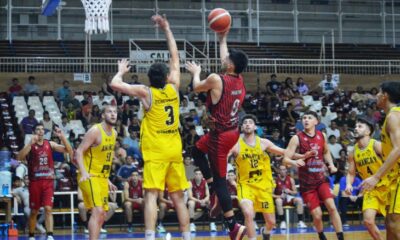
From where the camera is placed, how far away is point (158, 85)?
11164mm

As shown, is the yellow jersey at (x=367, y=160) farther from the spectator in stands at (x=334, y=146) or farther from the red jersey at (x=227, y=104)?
the spectator in stands at (x=334, y=146)

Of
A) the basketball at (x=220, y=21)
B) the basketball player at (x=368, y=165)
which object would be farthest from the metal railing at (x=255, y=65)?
the basketball at (x=220, y=21)

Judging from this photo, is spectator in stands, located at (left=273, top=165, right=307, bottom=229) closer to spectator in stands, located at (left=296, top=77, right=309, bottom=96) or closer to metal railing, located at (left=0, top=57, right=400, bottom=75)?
spectator in stands, located at (left=296, top=77, right=309, bottom=96)

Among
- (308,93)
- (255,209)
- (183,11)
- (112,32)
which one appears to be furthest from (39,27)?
(255,209)

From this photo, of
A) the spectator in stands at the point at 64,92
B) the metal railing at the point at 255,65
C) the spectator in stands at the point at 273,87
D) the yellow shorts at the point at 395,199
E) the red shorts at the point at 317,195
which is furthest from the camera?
the metal railing at the point at 255,65

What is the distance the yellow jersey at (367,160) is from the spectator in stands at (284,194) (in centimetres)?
823

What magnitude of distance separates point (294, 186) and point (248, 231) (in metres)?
8.78

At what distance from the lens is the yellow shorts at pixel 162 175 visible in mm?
11094

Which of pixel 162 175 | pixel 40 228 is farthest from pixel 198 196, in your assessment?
pixel 162 175

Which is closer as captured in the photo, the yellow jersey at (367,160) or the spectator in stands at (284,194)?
the yellow jersey at (367,160)

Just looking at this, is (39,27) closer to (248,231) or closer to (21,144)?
(21,144)

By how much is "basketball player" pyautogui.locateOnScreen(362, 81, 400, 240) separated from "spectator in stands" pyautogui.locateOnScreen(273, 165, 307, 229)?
11.4 meters

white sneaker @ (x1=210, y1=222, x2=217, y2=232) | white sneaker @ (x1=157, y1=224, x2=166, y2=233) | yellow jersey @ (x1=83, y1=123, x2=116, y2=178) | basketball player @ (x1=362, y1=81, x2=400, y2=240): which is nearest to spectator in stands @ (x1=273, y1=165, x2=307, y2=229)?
white sneaker @ (x1=210, y1=222, x2=217, y2=232)

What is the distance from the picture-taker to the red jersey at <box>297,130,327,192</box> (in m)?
14.6
